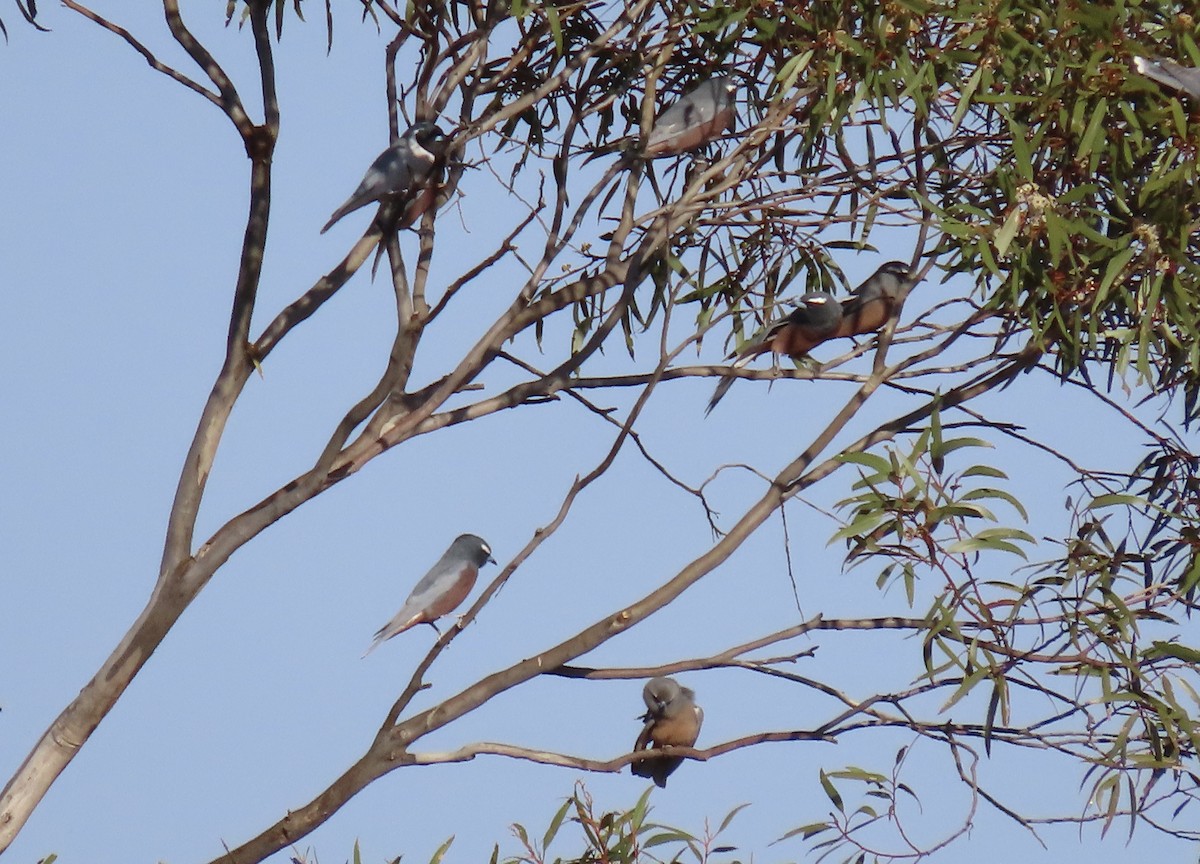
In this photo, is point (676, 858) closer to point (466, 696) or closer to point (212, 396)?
point (466, 696)

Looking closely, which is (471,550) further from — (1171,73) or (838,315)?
(1171,73)

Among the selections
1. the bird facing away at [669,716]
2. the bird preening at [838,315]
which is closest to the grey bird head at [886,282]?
the bird preening at [838,315]

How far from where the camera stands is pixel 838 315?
4125mm

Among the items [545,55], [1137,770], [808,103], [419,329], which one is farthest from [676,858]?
[545,55]

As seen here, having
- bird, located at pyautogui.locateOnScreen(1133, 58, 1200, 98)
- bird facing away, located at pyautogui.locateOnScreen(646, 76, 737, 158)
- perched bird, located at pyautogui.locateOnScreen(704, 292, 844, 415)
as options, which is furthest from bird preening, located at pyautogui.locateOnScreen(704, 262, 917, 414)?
bird, located at pyautogui.locateOnScreen(1133, 58, 1200, 98)

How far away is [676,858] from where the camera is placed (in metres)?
3.84

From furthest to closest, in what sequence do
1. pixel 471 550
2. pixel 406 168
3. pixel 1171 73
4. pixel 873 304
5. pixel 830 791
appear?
pixel 471 550 < pixel 406 168 < pixel 873 304 < pixel 830 791 < pixel 1171 73

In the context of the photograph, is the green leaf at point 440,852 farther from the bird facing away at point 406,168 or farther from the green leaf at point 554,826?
the bird facing away at point 406,168

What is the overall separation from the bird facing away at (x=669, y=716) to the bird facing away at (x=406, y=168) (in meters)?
1.55

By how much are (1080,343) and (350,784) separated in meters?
1.99

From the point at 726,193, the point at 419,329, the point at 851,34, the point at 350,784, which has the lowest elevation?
the point at 350,784

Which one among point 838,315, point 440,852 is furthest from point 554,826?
point 838,315

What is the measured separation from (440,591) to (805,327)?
127 cm

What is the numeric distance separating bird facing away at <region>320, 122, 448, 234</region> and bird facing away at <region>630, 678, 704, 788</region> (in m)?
1.55
